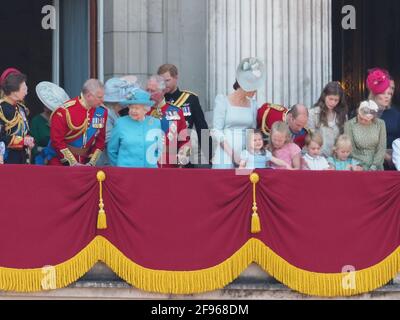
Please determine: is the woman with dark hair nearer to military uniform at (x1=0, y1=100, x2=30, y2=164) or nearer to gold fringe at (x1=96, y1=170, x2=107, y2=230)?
military uniform at (x1=0, y1=100, x2=30, y2=164)

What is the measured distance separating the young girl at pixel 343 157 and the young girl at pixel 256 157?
1.95 ft

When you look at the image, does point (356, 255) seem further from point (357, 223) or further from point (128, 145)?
point (128, 145)

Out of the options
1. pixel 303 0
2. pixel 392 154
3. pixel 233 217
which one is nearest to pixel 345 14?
pixel 303 0

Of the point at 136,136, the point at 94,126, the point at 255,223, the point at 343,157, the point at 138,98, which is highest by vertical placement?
the point at 138,98

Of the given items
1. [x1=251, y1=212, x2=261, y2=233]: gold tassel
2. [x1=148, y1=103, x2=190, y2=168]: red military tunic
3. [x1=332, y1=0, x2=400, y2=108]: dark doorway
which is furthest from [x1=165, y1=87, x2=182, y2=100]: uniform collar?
[x1=332, y1=0, x2=400, y2=108]: dark doorway

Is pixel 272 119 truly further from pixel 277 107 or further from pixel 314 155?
pixel 314 155

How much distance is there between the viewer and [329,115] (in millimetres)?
23172

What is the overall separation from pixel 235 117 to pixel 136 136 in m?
1.27

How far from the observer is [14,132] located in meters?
22.2

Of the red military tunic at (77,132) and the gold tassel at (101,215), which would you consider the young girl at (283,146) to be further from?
the gold tassel at (101,215)

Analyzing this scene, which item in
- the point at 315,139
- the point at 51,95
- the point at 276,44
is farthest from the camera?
the point at 276,44

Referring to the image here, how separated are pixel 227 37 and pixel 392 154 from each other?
2.66 m

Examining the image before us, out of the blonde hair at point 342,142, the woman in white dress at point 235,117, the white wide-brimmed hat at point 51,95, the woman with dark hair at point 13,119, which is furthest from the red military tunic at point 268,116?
the woman with dark hair at point 13,119

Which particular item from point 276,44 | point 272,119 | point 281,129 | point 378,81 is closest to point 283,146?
point 281,129
